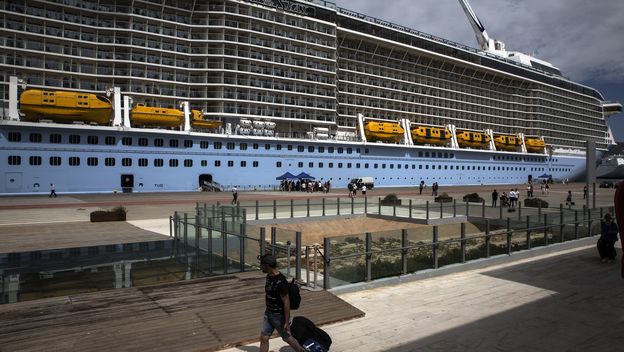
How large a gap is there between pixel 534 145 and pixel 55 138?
80739mm

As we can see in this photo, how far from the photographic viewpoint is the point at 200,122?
45562mm

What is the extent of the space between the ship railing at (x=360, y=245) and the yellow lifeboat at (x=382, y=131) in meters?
43.3

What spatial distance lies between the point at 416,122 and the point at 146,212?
2101 inches

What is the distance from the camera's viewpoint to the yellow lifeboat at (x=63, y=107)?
36.9m

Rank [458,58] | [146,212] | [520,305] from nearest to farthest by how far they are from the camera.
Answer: [520,305], [146,212], [458,58]

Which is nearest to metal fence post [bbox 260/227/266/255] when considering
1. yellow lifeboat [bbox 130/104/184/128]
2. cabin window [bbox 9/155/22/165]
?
cabin window [bbox 9/155/22/165]

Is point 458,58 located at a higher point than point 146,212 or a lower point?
higher

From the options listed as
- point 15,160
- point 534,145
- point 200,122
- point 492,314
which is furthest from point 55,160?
point 534,145

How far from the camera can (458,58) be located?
254 feet

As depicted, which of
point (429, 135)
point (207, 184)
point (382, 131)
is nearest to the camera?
point (207, 184)

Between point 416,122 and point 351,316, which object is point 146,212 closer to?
point 351,316

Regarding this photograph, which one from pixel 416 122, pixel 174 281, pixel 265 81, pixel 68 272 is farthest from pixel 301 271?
pixel 416 122

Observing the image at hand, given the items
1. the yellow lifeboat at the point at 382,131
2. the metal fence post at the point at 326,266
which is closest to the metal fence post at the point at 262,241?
the metal fence post at the point at 326,266

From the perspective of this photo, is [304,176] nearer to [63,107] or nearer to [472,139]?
[63,107]
